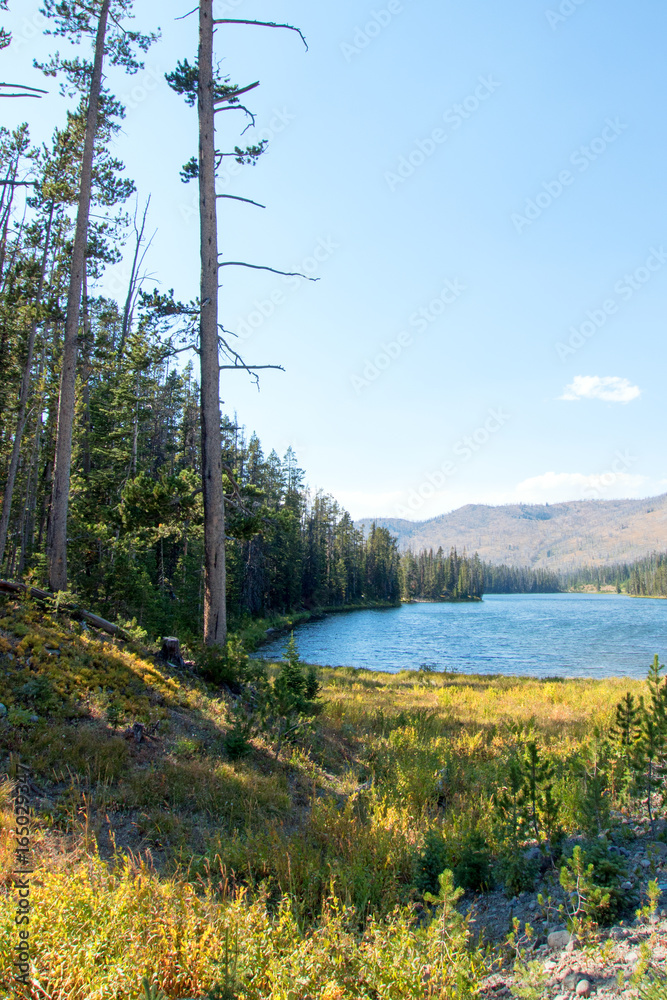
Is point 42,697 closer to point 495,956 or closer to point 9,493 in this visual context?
point 495,956

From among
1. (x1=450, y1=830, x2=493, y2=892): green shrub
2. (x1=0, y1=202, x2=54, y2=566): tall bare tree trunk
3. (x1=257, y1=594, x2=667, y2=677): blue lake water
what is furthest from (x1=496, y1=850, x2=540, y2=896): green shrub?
(x1=257, y1=594, x2=667, y2=677): blue lake water

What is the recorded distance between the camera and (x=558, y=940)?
9.48 feet

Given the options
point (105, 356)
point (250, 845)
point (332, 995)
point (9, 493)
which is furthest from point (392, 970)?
point (9, 493)

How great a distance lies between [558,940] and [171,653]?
8.94m

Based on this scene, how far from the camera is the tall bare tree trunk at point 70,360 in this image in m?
11.8

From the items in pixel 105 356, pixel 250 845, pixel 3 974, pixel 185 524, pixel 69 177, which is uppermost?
pixel 69 177

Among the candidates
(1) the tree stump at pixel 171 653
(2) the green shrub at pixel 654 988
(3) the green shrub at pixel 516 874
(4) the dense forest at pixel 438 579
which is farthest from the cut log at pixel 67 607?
(4) the dense forest at pixel 438 579

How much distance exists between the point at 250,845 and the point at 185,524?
8.75m

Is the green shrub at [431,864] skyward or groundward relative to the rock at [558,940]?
groundward

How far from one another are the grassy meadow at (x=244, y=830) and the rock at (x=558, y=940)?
281 mm

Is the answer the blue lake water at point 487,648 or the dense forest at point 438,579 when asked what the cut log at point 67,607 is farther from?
the dense forest at point 438,579

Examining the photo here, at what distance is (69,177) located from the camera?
14516 millimetres

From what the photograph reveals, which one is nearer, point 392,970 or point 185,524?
point 392,970

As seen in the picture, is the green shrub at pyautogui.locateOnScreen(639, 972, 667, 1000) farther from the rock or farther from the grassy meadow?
the grassy meadow
